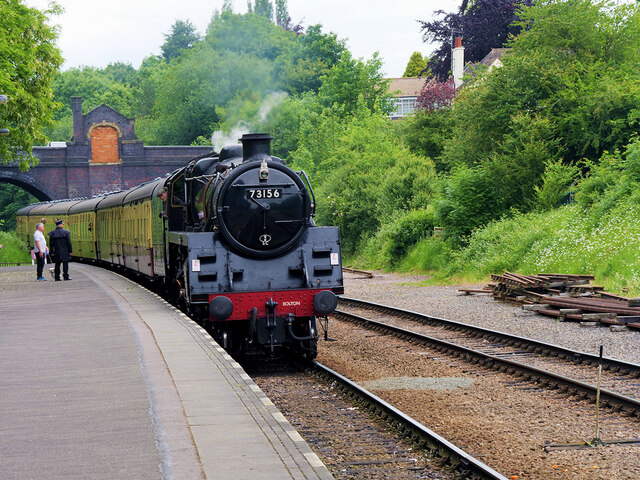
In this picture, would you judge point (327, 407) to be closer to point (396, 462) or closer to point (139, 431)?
point (396, 462)

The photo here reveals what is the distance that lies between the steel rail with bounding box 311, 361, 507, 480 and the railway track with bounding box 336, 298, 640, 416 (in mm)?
2322

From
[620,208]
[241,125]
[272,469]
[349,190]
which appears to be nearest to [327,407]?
[272,469]

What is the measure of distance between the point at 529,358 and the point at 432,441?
198 inches

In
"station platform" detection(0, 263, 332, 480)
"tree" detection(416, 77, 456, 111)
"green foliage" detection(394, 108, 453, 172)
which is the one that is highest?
"tree" detection(416, 77, 456, 111)

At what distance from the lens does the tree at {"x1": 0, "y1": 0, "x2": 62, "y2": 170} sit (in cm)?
2408

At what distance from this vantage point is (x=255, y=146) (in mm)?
12328

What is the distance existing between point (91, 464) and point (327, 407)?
4.05 metres

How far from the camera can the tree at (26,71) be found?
2408cm

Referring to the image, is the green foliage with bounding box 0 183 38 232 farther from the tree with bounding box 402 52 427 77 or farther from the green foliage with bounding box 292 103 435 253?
the tree with bounding box 402 52 427 77

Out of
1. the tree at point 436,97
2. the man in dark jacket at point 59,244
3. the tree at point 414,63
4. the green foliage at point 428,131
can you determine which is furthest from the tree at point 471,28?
the tree at point 414,63

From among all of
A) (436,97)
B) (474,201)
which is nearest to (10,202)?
(436,97)

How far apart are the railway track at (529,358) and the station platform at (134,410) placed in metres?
3.73

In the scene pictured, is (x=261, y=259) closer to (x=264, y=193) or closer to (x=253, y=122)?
(x=264, y=193)

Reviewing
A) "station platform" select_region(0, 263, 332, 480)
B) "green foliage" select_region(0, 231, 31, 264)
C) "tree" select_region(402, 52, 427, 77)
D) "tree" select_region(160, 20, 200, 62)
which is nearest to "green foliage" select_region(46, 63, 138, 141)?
"tree" select_region(160, 20, 200, 62)
